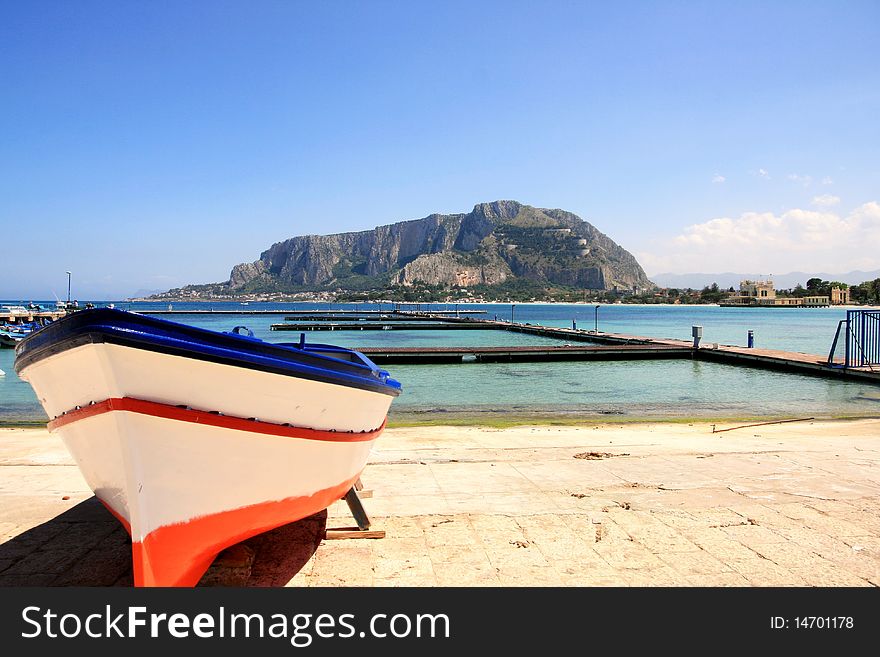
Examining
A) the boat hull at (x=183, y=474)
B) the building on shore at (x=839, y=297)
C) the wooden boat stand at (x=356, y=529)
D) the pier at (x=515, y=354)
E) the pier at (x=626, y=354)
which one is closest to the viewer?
the boat hull at (x=183, y=474)

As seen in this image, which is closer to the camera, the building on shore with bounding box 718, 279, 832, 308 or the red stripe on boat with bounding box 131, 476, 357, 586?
the red stripe on boat with bounding box 131, 476, 357, 586

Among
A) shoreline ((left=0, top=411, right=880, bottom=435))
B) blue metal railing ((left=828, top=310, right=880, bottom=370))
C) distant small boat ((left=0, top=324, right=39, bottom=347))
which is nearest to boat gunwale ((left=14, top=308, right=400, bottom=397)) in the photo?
shoreline ((left=0, top=411, right=880, bottom=435))

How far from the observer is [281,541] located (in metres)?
5.23

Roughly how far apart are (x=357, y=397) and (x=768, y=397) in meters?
19.5

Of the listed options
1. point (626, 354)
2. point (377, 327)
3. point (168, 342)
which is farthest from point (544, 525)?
point (377, 327)

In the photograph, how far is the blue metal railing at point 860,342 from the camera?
2344cm

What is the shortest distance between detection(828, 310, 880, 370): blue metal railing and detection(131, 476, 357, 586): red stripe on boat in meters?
25.1

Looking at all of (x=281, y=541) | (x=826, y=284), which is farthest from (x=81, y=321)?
(x=826, y=284)

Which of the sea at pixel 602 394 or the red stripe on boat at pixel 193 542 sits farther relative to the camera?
Answer: the sea at pixel 602 394

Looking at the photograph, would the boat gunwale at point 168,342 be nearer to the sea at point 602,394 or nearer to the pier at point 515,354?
the sea at point 602,394

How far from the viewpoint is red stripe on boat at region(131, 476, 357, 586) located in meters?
3.68

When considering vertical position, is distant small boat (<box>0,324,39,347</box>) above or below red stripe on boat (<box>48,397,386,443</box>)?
below
